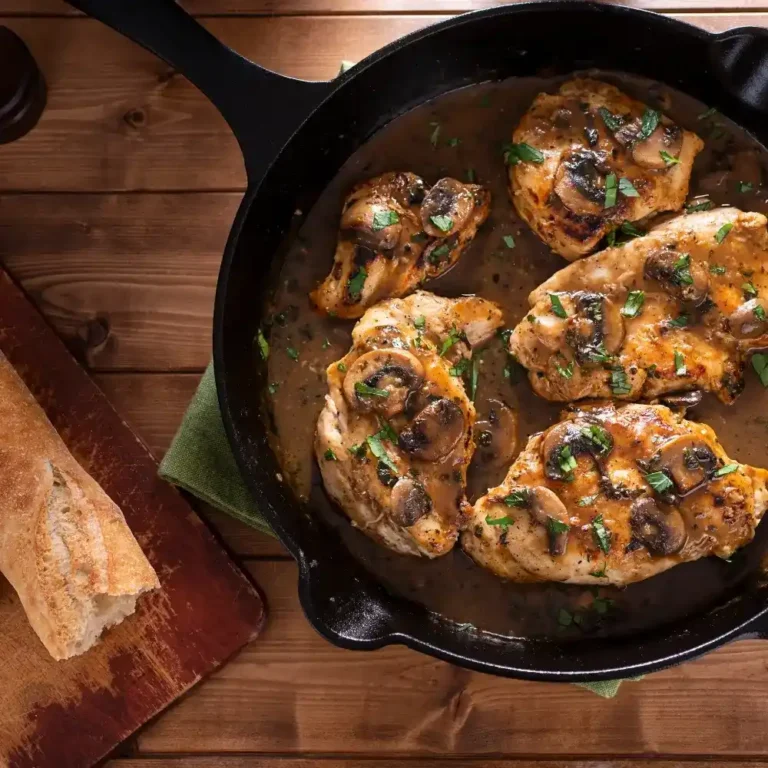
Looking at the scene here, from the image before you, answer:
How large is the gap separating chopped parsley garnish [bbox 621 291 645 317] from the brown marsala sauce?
12.1 inches

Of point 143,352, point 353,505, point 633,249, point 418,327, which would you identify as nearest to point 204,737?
point 353,505

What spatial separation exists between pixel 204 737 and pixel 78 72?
2.68 meters

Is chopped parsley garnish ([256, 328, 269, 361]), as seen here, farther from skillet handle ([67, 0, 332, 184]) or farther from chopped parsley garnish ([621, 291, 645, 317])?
chopped parsley garnish ([621, 291, 645, 317])

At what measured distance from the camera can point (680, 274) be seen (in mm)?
3014

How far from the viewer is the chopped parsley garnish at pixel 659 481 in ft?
9.70

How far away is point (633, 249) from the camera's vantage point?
3.10 m

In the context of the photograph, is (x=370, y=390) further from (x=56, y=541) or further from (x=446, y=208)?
(x=56, y=541)

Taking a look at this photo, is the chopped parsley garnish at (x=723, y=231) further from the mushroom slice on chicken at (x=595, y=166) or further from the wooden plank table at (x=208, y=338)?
the wooden plank table at (x=208, y=338)

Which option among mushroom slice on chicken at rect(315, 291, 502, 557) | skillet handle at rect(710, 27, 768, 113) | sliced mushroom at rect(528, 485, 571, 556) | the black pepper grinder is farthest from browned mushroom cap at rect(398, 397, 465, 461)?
the black pepper grinder

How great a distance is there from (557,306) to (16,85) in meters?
2.25

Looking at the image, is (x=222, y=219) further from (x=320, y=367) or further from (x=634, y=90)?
(x=634, y=90)

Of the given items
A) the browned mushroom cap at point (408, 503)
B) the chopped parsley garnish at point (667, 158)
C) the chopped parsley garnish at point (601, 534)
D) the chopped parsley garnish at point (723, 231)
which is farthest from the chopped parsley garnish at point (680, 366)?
the browned mushroom cap at point (408, 503)

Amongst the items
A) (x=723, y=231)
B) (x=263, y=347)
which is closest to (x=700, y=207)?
(x=723, y=231)

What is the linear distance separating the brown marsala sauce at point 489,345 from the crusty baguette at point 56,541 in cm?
68
